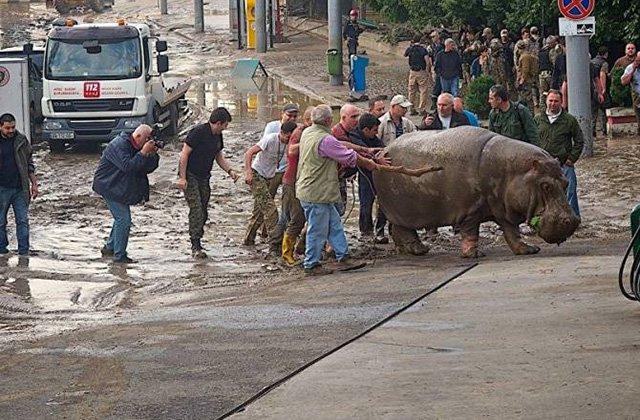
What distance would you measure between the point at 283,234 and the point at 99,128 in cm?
1132

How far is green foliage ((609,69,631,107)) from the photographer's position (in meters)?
23.8

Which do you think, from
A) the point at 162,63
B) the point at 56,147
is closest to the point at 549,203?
the point at 162,63

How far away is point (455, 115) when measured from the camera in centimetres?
1570

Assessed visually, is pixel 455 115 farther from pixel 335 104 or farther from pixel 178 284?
pixel 335 104

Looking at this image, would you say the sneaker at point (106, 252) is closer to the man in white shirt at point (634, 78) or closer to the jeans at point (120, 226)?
the jeans at point (120, 226)

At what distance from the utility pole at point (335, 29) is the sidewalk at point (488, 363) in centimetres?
2409

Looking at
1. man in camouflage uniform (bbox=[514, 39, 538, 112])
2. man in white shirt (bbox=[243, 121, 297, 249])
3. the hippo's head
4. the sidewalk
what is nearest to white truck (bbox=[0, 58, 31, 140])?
man in camouflage uniform (bbox=[514, 39, 538, 112])

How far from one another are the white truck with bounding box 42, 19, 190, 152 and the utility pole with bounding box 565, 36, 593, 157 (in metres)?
8.67

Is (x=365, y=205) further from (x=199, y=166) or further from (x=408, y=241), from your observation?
(x=199, y=166)

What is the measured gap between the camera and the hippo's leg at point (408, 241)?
14.4 m

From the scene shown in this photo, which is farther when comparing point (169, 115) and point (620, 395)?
point (169, 115)

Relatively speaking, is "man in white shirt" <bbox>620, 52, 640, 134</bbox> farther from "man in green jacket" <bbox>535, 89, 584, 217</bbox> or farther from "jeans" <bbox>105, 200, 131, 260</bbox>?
"jeans" <bbox>105, 200, 131, 260</bbox>

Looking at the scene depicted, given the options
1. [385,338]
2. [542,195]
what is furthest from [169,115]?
[385,338]

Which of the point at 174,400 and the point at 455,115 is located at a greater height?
the point at 455,115
